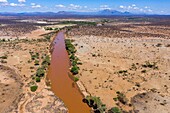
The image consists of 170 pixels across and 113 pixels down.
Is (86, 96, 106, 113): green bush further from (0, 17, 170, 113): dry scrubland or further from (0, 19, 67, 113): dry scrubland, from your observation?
(0, 19, 67, 113): dry scrubland

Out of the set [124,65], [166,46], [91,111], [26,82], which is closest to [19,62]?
[26,82]

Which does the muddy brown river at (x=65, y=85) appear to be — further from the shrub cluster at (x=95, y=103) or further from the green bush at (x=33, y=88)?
the green bush at (x=33, y=88)

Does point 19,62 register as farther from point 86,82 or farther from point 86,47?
point 86,47

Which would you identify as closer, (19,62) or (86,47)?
(19,62)

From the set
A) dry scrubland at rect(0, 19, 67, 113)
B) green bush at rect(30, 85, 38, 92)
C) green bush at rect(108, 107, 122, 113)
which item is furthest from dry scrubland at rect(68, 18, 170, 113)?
green bush at rect(30, 85, 38, 92)

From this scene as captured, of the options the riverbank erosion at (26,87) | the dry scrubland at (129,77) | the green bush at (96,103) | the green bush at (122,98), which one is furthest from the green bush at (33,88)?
the green bush at (122,98)

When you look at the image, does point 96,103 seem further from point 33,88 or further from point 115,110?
point 33,88
